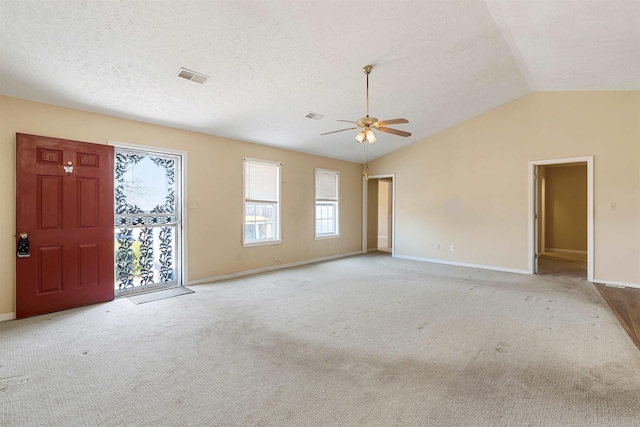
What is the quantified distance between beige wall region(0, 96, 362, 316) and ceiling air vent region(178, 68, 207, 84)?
56.6 inches

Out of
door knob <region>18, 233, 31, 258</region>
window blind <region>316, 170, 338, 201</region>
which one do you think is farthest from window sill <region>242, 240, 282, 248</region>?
door knob <region>18, 233, 31, 258</region>

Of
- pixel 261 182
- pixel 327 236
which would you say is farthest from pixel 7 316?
pixel 327 236

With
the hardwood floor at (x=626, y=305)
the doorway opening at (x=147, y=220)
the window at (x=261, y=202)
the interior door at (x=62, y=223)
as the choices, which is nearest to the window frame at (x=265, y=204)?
the window at (x=261, y=202)

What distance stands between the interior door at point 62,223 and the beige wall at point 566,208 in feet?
36.2

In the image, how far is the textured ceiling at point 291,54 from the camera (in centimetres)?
282

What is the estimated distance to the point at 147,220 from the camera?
4758 mm

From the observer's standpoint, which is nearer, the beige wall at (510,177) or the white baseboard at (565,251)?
the beige wall at (510,177)

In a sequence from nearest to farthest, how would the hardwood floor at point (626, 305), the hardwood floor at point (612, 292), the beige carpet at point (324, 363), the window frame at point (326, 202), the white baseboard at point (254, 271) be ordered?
the beige carpet at point (324, 363), the hardwood floor at point (626, 305), the hardwood floor at point (612, 292), the white baseboard at point (254, 271), the window frame at point (326, 202)

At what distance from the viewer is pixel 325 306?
409 centimetres

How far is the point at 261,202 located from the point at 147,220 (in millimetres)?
2157

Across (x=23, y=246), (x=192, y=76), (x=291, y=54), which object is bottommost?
(x=23, y=246)

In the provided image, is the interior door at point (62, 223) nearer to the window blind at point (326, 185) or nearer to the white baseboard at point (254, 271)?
the white baseboard at point (254, 271)

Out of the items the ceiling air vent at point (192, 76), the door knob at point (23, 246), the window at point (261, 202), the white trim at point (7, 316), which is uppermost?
the ceiling air vent at point (192, 76)

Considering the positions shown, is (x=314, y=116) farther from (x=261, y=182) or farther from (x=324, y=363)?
(x=324, y=363)
